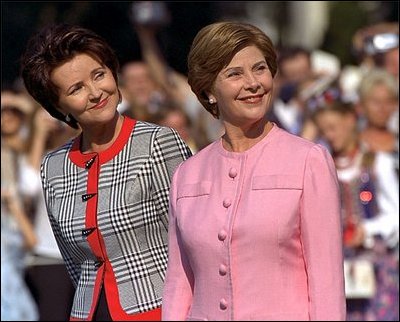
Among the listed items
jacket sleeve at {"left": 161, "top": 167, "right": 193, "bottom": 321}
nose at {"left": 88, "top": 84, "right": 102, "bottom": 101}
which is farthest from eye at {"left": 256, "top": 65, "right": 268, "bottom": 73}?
nose at {"left": 88, "top": 84, "right": 102, "bottom": 101}

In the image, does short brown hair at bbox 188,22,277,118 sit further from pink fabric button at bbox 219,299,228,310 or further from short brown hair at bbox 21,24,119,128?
pink fabric button at bbox 219,299,228,310

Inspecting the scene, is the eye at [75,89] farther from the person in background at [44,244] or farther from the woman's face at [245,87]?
the person in background at [44,244]

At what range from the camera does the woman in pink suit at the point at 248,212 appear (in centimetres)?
361

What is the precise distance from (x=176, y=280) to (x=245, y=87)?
2.07 feet

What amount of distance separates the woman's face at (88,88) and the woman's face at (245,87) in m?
0.59

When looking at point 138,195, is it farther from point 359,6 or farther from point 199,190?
point 359,6

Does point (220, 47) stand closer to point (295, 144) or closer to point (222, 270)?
point (295, 144)

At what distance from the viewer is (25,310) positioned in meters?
8.42

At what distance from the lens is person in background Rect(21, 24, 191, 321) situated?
4301mm

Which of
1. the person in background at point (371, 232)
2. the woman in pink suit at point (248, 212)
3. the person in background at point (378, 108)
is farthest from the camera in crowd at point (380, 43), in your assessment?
the woman in pink suit at point (248, 212)

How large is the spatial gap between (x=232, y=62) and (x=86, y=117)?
75 cm

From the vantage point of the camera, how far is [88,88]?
14.2ft

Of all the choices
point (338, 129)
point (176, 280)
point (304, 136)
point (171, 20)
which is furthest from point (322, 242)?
point (171, 20)

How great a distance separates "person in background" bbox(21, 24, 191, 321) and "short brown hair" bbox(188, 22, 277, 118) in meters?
0.50
